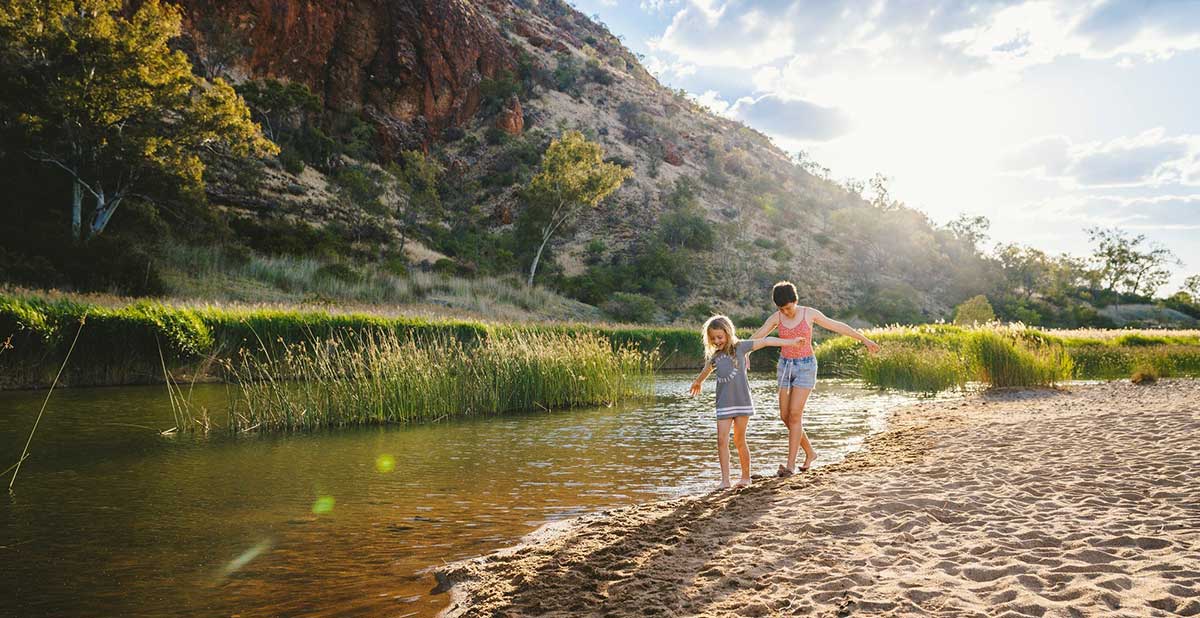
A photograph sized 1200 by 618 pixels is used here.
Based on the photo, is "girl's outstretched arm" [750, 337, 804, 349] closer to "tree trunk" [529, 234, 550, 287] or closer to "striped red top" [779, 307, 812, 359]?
"striped red top" [779, 307, 812, 359]

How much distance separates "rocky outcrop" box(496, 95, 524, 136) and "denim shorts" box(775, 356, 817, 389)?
209 feet

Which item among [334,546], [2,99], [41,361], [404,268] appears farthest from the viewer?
[404,268]

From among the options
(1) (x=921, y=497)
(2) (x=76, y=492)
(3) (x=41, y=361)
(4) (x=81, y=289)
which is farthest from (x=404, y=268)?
(1) (x=921, y=497)

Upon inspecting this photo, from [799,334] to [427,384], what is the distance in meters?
7.64

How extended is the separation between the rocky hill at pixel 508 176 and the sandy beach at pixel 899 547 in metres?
37.1

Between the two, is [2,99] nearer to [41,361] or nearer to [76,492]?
[41,361]

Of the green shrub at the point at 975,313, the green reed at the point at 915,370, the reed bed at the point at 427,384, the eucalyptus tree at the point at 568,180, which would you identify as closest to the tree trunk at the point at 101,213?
the reed bed at the point at 427,384

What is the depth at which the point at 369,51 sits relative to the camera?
60312 millimetres

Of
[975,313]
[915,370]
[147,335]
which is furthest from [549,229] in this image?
[147,335]

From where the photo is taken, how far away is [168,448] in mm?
8734

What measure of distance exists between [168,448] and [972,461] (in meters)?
9.48

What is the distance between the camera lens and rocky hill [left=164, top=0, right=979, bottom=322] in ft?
155

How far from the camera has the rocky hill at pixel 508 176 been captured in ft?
155

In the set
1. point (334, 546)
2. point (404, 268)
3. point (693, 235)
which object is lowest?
point (334, 546)
